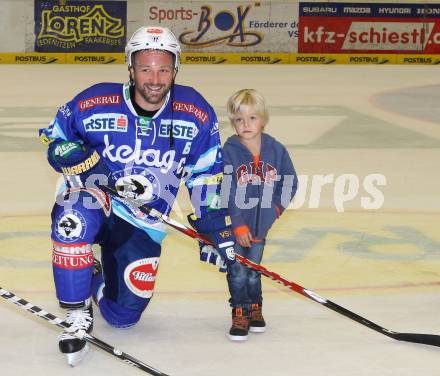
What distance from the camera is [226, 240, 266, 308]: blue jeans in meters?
4.41

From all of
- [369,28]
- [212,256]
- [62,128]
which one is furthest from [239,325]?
[369,28]

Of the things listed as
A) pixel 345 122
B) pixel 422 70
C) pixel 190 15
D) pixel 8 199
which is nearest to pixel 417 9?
pixel 422 70

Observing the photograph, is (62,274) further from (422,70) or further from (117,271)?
(422,70)

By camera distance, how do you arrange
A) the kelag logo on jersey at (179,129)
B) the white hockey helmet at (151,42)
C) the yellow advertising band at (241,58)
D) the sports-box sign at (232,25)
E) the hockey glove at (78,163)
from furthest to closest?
1. the sports-box sign at (232,25)
2. the yellow advertising band at (241,58)
3. the kelag logo on jersey at (179,129)
4. the white hockey helmet at (151,42)
5. the hockey glove at (78,163)

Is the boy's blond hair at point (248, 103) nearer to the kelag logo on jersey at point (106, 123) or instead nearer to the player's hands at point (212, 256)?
the kelag logo on jersey at point (106, 123)

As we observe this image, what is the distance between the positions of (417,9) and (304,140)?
9.74m

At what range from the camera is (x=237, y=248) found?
4.46 meters

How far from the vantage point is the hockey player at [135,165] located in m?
4.19

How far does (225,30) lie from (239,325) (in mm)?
14381

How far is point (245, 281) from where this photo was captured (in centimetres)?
443

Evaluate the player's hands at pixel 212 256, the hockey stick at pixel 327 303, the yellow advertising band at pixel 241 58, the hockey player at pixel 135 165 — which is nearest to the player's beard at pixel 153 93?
the hockey player at pixel 135 165

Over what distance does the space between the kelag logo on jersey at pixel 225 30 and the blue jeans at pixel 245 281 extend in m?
14.0

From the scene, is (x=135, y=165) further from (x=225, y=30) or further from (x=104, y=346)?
(x=225, y=30)

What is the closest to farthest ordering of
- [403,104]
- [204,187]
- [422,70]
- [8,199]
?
[204,187] < [8,199] < [403,104] < [422,70]
